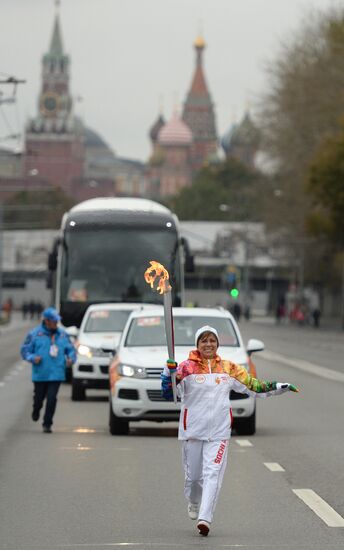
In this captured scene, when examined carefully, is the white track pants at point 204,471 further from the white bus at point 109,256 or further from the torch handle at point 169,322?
the white bus at point 109,256

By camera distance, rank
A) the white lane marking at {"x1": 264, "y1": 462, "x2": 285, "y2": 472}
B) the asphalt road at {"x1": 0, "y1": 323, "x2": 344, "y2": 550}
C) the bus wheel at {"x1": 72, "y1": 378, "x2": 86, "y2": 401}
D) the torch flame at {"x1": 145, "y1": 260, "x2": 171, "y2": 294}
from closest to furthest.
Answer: the torch flame at {"x1": 145, "y1": 260, "x2": 171, "y2": 294}, the asphalt road at {"x1": 0, "y1": 323, "x2": 344, "y2": 550}, the white lane marking at {"x1": 264, "y1": 462, "x2": 285, "y2": 472}, the bus wheel at {"x1": 72, "y1": 378, "x2": 86, "y2": 401}

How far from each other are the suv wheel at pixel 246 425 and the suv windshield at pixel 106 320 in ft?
27.7

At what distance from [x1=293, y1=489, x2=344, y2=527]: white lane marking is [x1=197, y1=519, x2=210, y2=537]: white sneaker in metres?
0.97

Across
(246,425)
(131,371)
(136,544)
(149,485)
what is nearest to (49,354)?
(131,371)

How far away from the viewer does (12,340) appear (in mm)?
65000

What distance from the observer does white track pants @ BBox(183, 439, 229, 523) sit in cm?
1080

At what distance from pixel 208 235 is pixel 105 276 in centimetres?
15633

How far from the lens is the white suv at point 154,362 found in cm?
1902

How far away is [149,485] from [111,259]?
20.6 m

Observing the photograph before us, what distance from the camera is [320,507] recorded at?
12477 mm

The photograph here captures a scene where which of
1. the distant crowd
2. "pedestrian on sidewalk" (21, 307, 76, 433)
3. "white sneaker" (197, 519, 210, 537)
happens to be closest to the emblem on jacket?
"white sneaker" (197, 519, 210, 537)

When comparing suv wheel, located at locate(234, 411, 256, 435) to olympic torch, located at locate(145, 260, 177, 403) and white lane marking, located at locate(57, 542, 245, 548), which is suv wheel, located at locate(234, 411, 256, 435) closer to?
olympic torch, located at locate(145, 260, 177, 403)

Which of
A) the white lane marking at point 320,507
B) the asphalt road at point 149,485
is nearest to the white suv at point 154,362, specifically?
the asphalt road at point 149,485

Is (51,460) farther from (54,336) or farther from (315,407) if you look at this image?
(315,407)
